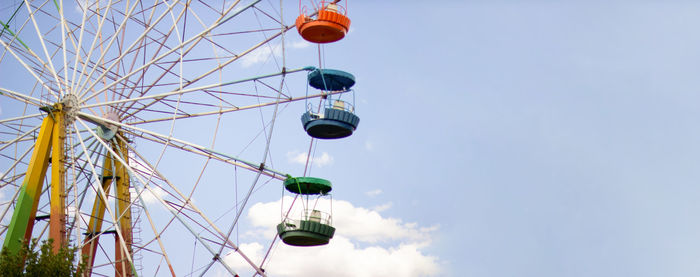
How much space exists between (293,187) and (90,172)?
8186 millimetres

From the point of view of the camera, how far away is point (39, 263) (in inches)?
1115

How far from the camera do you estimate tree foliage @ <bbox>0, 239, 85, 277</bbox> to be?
27797 millimetres

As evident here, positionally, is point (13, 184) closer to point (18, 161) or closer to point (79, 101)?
point (18, 161)

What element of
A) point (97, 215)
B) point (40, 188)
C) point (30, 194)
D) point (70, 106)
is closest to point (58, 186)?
point (40, 188)

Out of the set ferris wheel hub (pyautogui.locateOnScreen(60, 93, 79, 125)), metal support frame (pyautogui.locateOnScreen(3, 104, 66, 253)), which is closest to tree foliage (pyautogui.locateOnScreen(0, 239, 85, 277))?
metal support frame (pyautogui.locateOnScreen(3, 104, 66, 253))

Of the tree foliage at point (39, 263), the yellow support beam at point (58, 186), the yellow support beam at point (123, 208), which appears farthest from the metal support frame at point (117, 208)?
Answer: the tree foliage at point (39, 263)

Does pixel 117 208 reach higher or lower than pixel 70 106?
lower

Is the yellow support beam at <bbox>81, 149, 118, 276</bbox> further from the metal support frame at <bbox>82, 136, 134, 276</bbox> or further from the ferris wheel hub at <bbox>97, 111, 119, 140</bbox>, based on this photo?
the ferris wheel hub at <bbox>97, 111, 119, 140</bbox>

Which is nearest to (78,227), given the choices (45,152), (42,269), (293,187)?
(45,152)

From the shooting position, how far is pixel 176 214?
112 feet

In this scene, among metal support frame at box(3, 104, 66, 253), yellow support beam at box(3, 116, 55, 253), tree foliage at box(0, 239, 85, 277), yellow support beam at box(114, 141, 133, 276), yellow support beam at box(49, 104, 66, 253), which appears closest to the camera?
tree foliage at box(0, 239, 85, 277)

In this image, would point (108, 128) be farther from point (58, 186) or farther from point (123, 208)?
point (58, 186)

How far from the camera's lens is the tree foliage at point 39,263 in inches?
1094

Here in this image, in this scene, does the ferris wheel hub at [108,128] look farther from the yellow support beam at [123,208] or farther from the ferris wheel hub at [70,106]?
the ferris wheel hub at [70,106]
